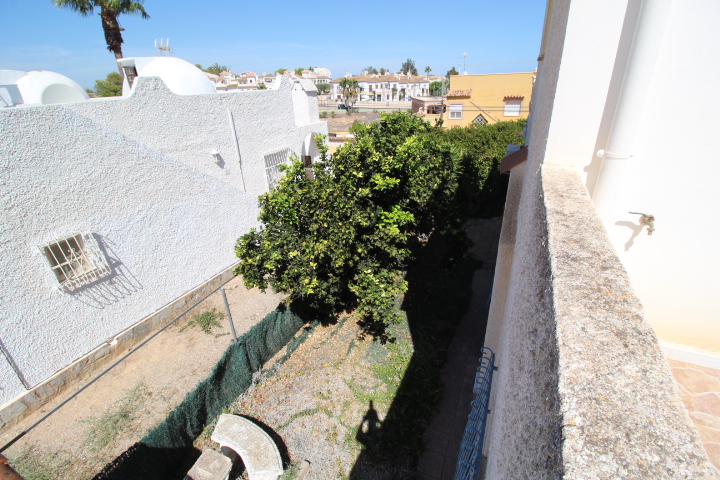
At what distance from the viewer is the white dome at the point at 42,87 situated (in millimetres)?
7500

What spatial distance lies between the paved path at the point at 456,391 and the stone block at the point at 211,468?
2.98 metres

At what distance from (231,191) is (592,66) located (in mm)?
8822

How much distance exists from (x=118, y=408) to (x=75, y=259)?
9.51 feet

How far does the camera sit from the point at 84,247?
662 cm

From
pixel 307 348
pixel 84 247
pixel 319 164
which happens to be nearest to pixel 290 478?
pixel 307 348

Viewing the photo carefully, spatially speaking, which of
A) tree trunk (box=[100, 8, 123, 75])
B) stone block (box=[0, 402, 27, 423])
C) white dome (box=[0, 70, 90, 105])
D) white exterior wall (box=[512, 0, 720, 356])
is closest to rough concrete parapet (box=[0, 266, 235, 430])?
stone block (box=[0, 402, 27, 423])

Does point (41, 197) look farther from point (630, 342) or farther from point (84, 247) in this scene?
point (630, 342)

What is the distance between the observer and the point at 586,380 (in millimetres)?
1111

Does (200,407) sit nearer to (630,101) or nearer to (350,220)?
(350,220)

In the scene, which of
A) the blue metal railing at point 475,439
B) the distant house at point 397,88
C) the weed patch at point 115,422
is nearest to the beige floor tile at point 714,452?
the blue metal railing at point 475,439

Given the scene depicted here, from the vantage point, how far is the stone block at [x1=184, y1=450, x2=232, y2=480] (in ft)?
16.3

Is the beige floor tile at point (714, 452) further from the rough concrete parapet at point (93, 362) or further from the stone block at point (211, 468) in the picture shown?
the rough concrete parapet at point (93, 362)

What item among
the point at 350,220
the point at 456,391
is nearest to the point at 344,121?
the point at 350,220

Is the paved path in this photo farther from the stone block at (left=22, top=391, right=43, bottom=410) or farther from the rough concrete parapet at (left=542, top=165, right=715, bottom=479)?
the stone block at (left=22, top=391, right=43, bottom=410)
